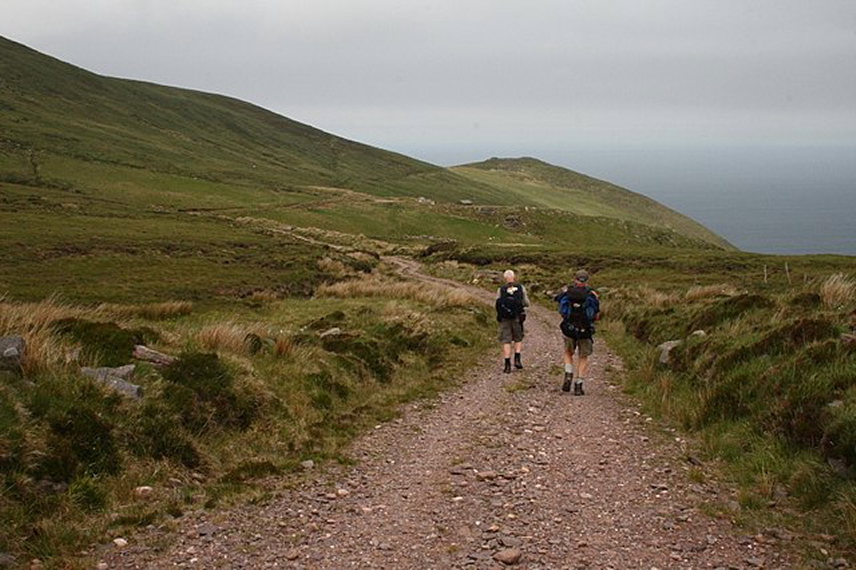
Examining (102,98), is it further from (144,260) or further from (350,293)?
(350,293)

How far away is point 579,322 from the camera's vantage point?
1549cm

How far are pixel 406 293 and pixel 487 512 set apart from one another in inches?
998

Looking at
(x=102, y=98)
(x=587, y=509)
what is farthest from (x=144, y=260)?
(x=102, y=98)

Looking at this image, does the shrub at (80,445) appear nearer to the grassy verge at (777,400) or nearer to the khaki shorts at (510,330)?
the grassy verge at (777,400)

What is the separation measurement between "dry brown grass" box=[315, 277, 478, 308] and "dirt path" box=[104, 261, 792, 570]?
1846 cm

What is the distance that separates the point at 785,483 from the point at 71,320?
1282 cm

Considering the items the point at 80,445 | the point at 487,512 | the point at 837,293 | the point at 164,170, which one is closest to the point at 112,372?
the point at 80,445

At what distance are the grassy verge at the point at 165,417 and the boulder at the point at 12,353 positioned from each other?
16cm

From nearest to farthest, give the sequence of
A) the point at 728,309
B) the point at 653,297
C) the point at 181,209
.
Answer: the point at 728,309
the point at 653,297
the point at 181,209

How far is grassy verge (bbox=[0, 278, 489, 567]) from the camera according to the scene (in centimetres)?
779

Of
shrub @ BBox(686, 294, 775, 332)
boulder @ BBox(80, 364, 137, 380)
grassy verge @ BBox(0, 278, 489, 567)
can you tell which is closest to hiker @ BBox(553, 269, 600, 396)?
grassy verge @ BBox(0, 278, 489, 567)

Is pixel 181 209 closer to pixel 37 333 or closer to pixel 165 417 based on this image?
pixel 37 333

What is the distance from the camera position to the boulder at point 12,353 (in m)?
9.80

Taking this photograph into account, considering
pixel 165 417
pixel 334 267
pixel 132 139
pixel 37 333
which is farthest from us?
pixel 132 139
